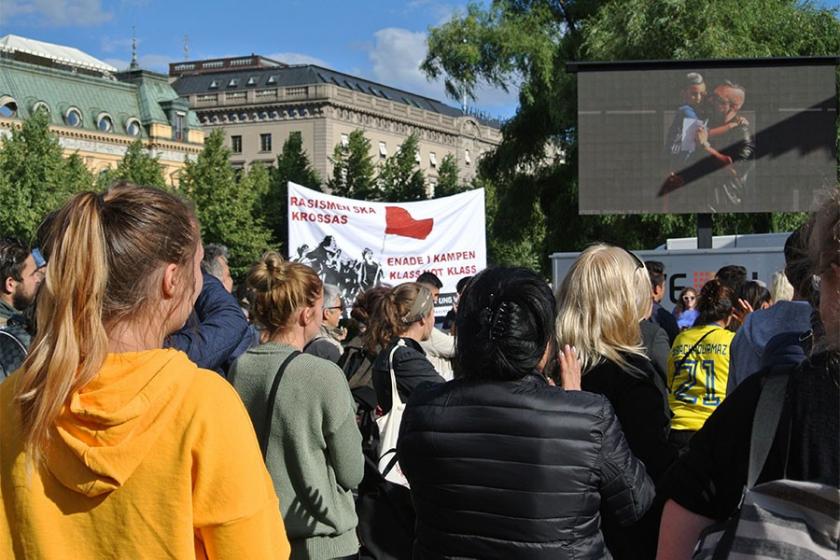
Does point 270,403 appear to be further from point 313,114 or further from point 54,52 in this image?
point 54,52

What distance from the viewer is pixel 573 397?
2715 millimetres

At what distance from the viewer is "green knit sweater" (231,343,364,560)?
3791mm

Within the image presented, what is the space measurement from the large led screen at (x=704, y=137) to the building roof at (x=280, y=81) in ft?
241

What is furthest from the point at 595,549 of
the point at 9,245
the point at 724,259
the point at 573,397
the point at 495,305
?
the point at 724,259

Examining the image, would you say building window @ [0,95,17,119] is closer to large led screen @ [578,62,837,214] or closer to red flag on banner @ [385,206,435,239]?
large led screen @ [578,62,837,214]

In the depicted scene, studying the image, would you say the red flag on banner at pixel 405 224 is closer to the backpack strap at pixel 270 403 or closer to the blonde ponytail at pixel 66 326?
the backpack strap at pixel 270 403

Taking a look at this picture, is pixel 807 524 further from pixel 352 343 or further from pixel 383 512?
pixel 352 343

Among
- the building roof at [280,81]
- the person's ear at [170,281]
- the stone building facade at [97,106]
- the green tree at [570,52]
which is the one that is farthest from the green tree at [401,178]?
the person's ear at [170,281]

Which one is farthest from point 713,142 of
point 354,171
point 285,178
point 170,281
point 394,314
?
point 354,171

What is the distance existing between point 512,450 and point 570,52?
23.2 m

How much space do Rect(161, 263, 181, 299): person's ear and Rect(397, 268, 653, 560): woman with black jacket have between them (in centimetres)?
96

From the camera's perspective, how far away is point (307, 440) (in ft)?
12.5

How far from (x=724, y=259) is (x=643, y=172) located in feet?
9.96

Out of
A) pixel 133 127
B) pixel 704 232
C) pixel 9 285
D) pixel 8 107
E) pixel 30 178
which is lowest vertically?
pixel 9 285
